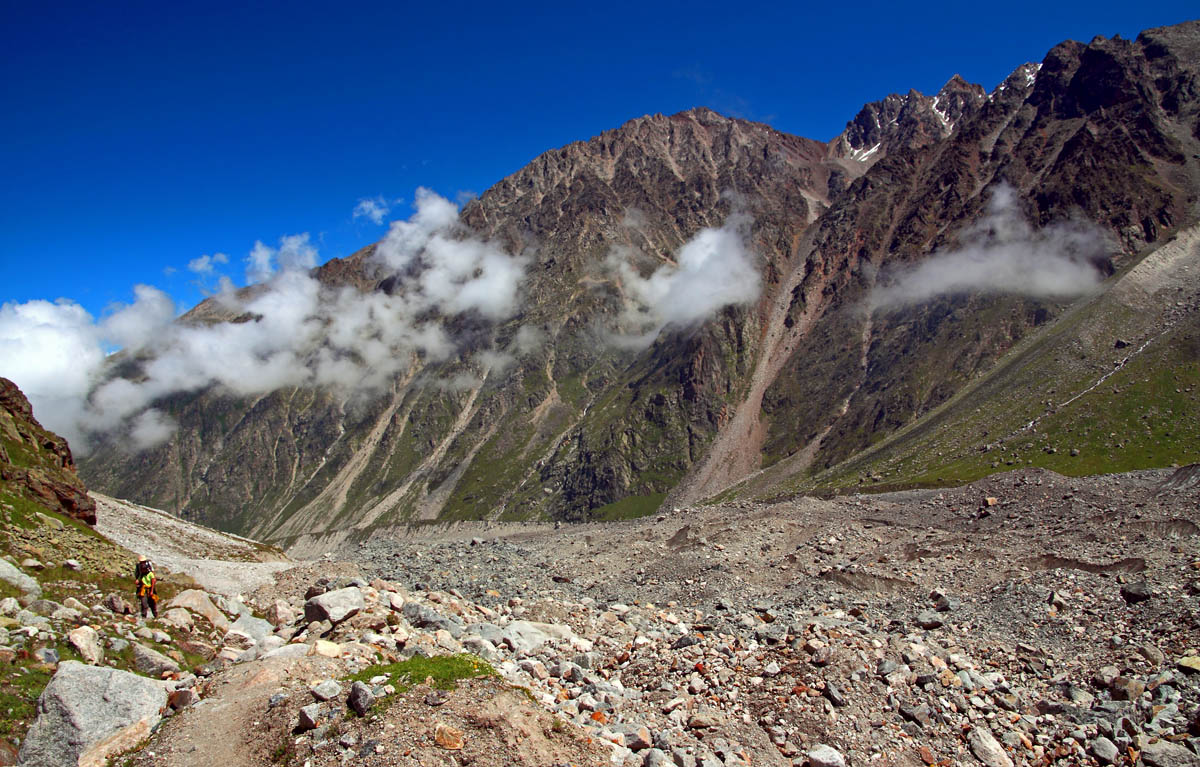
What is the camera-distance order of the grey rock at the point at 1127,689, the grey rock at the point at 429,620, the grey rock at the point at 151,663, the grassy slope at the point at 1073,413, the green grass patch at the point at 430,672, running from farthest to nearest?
the grassy slope at the point at 1073,413, the grey rock at the point at 429,620, the grey rock at the point at 1127,689, the grey rock at the point at 151,663, the green grass patch at the point at 430,672

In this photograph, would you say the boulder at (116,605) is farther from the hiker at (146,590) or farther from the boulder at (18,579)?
the boulder at (18,579)

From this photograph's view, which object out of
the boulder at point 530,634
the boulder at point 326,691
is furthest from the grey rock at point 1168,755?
the boulder at point 326,691

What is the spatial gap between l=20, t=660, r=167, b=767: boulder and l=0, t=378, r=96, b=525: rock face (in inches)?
731

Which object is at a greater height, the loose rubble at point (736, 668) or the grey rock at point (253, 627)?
the loose rubble at point (736, 668)

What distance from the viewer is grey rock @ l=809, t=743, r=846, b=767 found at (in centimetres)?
1364

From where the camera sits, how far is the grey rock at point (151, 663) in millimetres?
15836

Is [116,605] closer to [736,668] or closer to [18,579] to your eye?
[18,579]

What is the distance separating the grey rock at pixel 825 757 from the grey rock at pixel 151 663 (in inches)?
Answer: 610

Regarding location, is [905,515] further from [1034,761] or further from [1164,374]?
[1164,374]

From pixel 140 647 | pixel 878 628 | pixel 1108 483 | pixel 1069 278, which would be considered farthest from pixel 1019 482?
pixel 1069 278

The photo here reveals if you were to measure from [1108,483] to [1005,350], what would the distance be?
138030 millimetres

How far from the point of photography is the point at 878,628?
23.0 metres

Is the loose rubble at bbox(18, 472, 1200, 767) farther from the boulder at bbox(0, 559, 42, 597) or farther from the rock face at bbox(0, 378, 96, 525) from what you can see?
the rock face at bbox(0, 378, 96, 525)

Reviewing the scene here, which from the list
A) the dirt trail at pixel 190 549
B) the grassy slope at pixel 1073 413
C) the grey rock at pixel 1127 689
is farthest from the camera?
the grassy slope at pixel 1073 413
